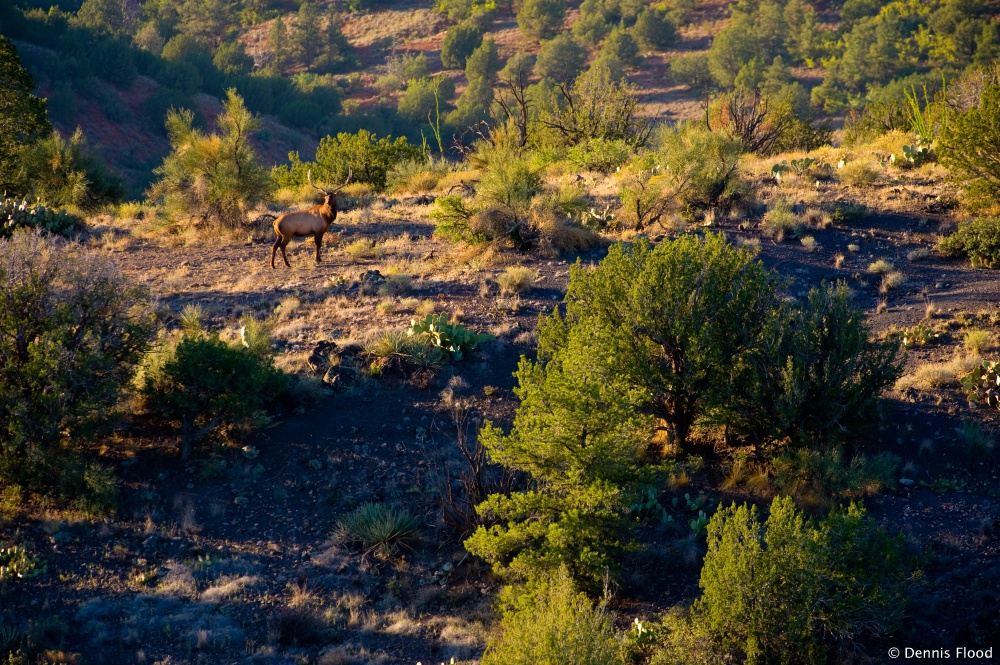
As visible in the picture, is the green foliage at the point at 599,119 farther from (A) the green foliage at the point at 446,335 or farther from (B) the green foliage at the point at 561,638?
(B) the green foliage at the point at 561,638

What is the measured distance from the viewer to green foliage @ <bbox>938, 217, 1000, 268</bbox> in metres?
14.1

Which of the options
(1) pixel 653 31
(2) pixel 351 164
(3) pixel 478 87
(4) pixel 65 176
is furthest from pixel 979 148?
(1) pixel 653 31

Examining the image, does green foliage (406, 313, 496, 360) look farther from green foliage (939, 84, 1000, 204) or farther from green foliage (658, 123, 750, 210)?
green foliage (939, 84, 1000, 204)

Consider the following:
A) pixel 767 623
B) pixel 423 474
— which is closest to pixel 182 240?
pixel 423 474

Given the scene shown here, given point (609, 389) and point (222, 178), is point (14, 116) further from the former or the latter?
point (609, 389)

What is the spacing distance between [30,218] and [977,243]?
1820 cm

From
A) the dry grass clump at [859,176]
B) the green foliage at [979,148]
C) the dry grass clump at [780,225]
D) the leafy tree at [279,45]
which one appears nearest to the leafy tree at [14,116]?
the dry grass clump at [780,225]

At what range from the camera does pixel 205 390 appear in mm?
9805

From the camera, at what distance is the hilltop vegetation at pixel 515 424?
7.23 meters

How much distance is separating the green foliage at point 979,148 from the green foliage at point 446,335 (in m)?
10.2

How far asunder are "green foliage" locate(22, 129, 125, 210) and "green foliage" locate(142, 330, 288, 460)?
1277cm

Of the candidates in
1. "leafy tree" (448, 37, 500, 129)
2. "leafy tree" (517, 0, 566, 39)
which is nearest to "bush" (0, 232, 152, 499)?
"leafy tree" (448, 37, 500, 129)

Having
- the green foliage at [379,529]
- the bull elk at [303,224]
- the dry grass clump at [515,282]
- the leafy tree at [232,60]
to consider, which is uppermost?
the leafy tree at [232,60]

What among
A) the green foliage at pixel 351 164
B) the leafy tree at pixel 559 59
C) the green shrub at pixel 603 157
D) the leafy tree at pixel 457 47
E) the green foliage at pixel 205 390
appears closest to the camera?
the green foliage at pixel 205 390
